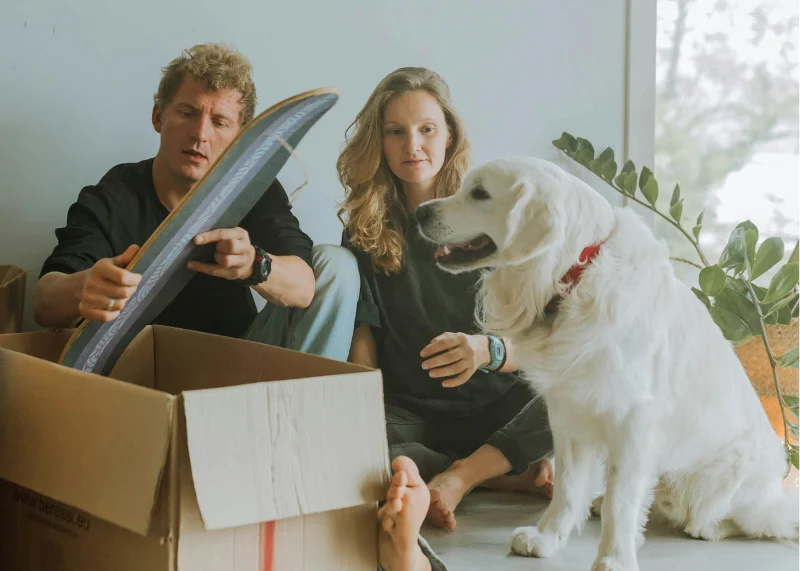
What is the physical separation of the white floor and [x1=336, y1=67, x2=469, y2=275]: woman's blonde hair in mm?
600

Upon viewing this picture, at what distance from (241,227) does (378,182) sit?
0.37 meters

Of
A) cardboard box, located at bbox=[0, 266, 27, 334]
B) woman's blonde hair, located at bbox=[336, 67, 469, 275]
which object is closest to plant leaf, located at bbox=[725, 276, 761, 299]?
woman's blonde hair, located at bbox=[336, 67, 469, 275]

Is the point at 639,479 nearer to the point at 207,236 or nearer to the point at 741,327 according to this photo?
the point at 741,327

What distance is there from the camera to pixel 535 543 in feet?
4.66

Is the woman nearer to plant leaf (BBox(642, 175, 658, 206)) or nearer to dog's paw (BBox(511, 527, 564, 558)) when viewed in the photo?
dog's paw (BBox(511, 527, 564, 558))

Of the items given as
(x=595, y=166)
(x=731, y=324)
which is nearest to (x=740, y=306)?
(x=731, y=324)

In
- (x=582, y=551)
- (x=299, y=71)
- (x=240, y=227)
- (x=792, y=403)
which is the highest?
(x=299, y=71)

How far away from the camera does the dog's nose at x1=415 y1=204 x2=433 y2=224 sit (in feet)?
4.67

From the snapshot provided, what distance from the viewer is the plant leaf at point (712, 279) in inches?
67.9

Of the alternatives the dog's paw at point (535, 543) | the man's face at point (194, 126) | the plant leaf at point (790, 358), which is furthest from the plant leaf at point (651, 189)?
the man's face at point (194, 126)

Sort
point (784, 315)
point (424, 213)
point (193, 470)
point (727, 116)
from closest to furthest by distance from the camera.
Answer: point (193, 470), point (424, 213), point (784, 315), point (727, 116)

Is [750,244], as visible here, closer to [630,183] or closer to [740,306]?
[740,306]

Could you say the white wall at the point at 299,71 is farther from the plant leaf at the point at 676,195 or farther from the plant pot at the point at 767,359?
the plant pot at the point at 767,359

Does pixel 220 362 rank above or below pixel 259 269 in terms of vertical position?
below
